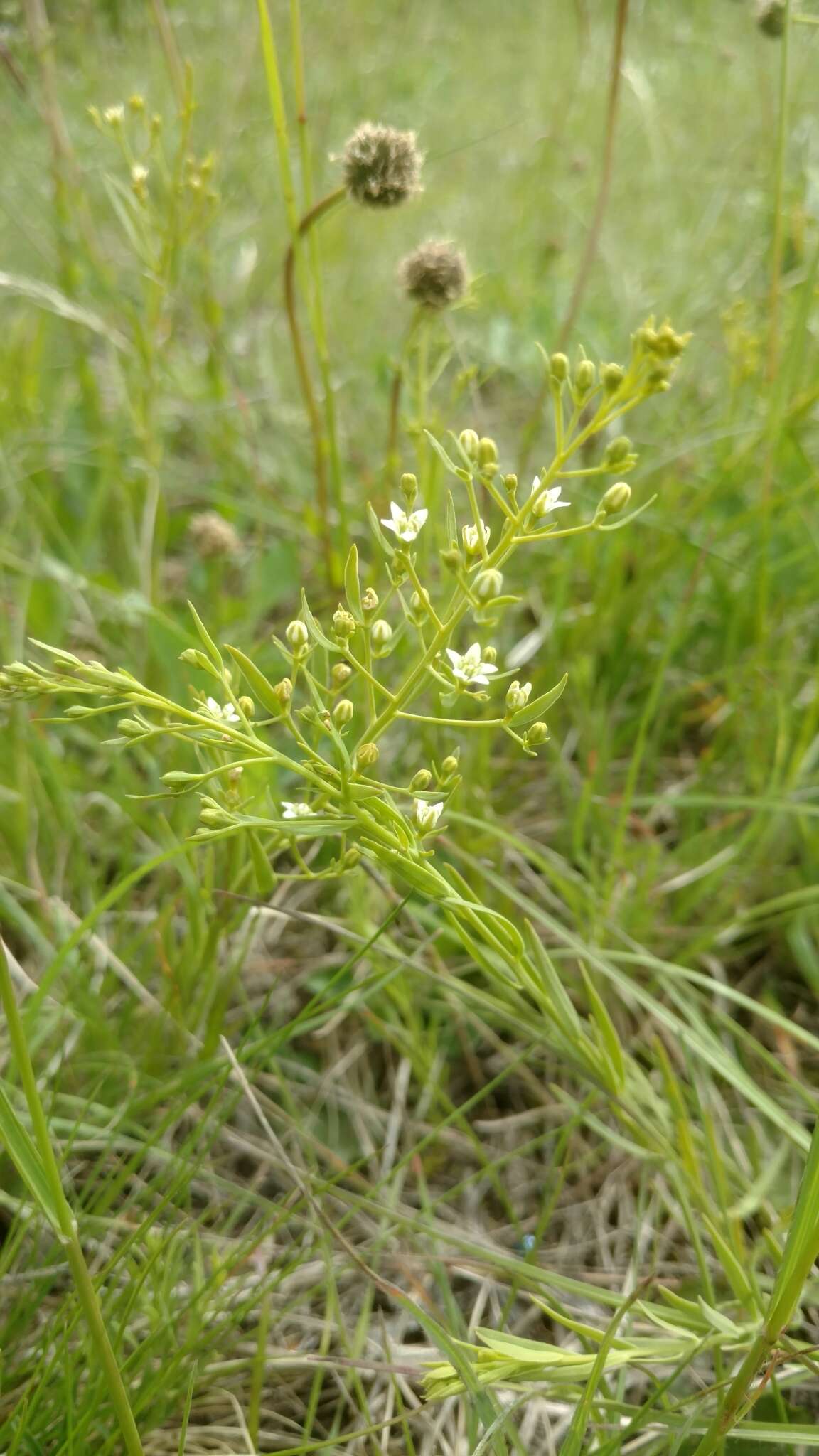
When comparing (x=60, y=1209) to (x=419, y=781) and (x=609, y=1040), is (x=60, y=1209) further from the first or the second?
(x=609, y=1040)

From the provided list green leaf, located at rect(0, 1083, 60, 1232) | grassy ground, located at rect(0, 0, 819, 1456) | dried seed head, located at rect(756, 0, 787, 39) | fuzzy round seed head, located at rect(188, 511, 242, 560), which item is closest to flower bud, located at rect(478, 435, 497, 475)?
grassy ground, located at rect(0, 0, 819, 1456)

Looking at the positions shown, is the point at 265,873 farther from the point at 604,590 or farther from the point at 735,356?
the point at 735,356

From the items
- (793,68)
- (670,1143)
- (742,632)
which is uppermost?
(793,68)

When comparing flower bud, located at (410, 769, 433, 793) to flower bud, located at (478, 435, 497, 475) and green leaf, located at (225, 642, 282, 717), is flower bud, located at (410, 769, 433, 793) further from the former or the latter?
flower bud, located at (478, 435, 497, 475)

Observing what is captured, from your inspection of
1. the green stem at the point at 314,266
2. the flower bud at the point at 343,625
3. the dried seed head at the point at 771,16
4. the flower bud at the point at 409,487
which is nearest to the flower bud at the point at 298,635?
the flower bud at the point at 343,625

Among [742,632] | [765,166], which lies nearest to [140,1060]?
[742,632]

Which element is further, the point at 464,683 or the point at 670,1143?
the point at 670,1143

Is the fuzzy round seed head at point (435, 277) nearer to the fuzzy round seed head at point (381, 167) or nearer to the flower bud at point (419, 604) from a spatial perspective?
the fuzzy round seed head at point (381, 167)
